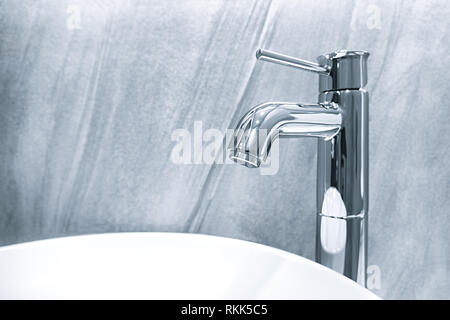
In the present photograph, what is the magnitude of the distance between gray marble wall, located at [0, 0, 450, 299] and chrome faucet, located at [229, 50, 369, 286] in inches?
5.1

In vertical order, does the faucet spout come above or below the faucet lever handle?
below

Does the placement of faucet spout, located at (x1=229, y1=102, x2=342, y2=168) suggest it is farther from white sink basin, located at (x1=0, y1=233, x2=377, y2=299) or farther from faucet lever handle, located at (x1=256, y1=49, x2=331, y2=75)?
white sink basin, located at (x1=0, y1=233, x2=377, y2=299)

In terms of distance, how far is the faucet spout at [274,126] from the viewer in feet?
1.05

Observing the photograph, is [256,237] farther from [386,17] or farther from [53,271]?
[386,17]

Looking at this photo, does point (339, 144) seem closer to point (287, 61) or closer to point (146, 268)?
point (287, 61)

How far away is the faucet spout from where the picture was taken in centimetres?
32

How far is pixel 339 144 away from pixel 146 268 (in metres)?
0.31

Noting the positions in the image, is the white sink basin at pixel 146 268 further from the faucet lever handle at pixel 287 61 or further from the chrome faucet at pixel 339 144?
the faucet lever handle at pixel 287 61

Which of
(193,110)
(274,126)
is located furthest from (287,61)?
(193,110)

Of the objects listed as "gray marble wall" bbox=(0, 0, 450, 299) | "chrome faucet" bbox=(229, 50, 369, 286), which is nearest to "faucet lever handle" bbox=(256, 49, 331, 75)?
"chrome faucet" bbox=(229, 50, 369, 286)

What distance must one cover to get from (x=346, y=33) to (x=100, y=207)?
0.47 m

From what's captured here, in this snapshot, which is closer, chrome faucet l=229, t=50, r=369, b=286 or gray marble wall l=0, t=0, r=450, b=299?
chrome faucet l=229, t=50, r=369, b=286

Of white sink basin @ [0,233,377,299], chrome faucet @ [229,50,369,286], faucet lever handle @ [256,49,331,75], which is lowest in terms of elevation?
white sink basin @ [0,233,377,299]
